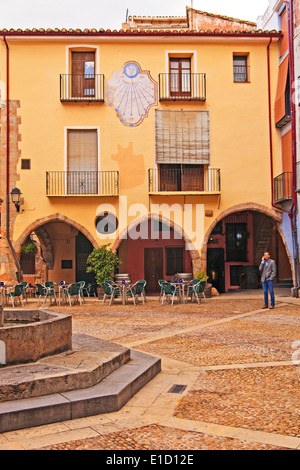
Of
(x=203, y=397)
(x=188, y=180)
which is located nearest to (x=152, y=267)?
(x=188, y=180)

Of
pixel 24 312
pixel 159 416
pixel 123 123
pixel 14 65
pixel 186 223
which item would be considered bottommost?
pixel 159 416

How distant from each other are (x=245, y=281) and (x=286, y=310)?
7.94 m

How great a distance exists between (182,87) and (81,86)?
3633mm

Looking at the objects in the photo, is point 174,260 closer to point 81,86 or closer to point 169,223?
point 169,223

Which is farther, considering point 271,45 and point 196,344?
point 271,45

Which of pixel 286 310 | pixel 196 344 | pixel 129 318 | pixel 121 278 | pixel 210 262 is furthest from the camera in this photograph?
pixel 210 262

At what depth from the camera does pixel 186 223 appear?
54.9ft

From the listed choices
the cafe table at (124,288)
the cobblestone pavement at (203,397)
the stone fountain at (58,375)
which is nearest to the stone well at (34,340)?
the stone fountain at (58,375)

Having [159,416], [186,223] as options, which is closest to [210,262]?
[186,223]

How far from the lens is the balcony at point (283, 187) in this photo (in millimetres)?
15776

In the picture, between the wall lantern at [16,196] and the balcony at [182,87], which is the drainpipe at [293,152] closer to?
the balcony at [182,87]

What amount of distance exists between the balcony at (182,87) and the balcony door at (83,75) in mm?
2478

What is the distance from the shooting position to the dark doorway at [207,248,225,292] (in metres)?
19.5

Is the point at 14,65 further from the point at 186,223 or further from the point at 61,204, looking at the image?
the point at 186,223
